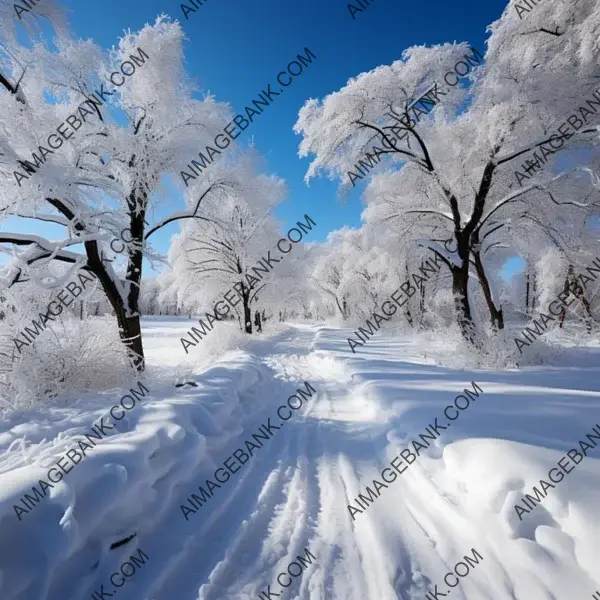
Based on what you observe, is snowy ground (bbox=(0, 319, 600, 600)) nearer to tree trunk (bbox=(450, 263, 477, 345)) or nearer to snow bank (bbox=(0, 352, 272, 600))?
snow bank (bbox=(0, 352, 272, 600))

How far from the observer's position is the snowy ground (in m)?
1.89

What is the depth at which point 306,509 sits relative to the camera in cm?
281

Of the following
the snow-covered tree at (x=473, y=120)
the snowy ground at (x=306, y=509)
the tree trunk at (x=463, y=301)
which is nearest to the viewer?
the snowy ground at (x=306, y=509)

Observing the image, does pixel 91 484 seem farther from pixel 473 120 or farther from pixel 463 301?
pixel 473 120

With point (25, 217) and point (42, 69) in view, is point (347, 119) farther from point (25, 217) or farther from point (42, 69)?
point (25, 217)

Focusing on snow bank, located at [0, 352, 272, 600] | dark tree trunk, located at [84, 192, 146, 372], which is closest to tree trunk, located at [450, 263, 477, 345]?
snow bank, located at [0, 352, 272, 600]

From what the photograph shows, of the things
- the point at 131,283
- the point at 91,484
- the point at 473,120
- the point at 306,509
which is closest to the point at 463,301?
the point at 473,120

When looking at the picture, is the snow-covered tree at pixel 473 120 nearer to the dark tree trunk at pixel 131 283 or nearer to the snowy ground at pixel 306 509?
the dark tree trunk at pixel 131 283

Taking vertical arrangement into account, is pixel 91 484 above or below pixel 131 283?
Answer: below

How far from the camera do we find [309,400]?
6199 millimetres

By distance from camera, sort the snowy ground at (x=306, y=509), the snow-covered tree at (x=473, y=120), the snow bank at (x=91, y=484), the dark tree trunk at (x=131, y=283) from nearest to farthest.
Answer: the snow bank at (x=91, y=484), the snowy ground at (x=306, y=509), the dark tree trunk at (x=131, y=283), the snow-covered tree at (x=473, y=120)

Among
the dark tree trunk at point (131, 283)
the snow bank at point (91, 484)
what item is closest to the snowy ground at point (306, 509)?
the snow bank at point (91, 484)

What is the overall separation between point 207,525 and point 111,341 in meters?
4.40

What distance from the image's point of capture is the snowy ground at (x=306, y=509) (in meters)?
1.89
